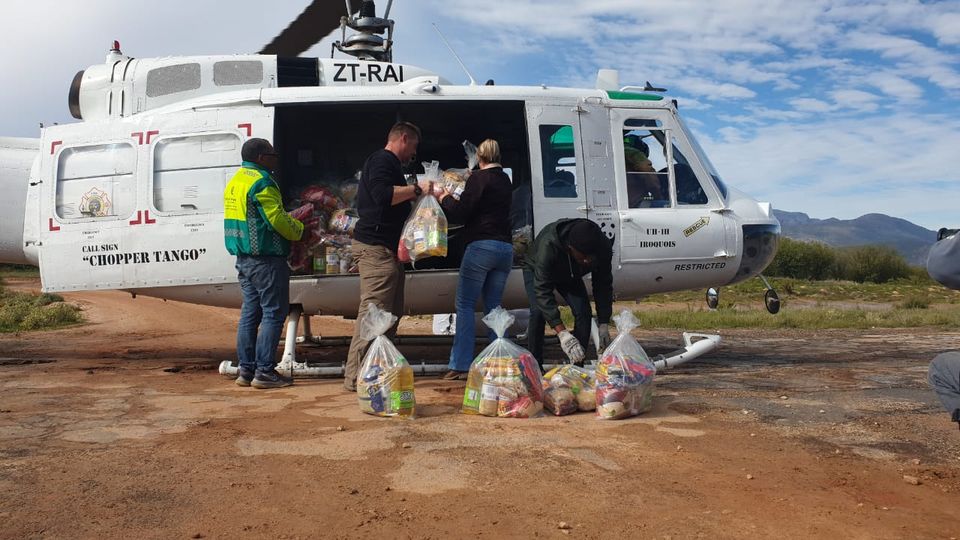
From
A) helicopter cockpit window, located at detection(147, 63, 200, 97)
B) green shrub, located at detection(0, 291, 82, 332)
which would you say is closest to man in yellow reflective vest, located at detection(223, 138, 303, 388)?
helicopter cockpit window, located at detection(147, 63, 200, 97)

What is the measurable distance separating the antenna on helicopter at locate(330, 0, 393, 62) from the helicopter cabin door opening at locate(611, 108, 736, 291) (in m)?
2.66

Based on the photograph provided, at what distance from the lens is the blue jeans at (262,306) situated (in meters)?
6.46

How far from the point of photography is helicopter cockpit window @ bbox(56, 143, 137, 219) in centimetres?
722

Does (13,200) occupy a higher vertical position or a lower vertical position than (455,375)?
higher

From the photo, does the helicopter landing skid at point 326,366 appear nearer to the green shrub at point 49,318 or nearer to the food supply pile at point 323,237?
the food supply pile at point 323,237

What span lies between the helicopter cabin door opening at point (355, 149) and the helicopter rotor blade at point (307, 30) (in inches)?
34.8

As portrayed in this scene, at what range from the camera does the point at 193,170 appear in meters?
7.20

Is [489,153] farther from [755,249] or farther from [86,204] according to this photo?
[86,204]

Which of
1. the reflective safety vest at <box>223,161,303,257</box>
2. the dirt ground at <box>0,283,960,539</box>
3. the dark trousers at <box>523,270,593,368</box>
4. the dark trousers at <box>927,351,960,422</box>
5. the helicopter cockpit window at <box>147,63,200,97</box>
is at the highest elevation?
the helicopter cockpit window at <box>147,63,200,97</box>

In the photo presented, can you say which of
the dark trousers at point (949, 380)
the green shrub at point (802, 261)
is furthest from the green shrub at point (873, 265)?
the dark trousers at point (949, 380)

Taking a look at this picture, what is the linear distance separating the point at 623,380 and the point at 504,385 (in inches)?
31.6

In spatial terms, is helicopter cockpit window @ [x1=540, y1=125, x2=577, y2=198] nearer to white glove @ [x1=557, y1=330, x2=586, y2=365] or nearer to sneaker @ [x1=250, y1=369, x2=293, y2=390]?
white glove @ [x1=557, y1=330, x2=586, y2=365]

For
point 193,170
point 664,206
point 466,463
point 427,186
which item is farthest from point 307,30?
point 466,463

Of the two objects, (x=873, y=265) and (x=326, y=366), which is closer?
(x=326, y=366)
